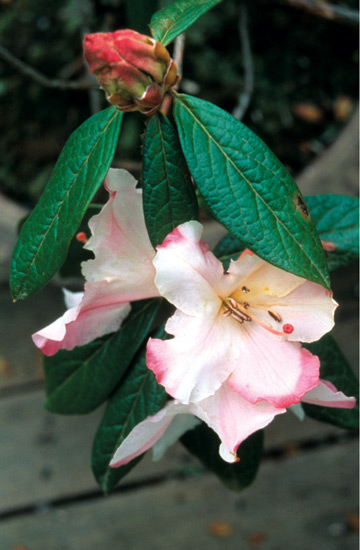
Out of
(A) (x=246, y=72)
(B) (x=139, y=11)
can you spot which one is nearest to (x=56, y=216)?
(B) (x=139, y=11)

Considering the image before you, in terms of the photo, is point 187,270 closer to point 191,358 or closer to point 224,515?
point 191,358

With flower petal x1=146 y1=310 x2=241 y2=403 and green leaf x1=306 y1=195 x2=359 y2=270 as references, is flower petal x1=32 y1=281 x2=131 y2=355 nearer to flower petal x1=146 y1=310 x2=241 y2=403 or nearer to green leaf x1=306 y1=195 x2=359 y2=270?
flower petal x1=146 y1=310 x2=241 y2=403

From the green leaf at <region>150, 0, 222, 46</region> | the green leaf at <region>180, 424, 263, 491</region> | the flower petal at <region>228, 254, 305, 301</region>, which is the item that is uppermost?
the green leaf at <region>150, 0, 222, 46</region>

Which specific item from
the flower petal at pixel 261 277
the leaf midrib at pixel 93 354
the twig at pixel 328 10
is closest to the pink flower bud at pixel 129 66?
the flower petal at pixel 261 277

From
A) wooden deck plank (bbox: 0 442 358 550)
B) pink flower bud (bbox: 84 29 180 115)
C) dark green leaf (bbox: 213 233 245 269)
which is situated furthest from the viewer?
wooden deck plank (bbox: 0 442 358 550)

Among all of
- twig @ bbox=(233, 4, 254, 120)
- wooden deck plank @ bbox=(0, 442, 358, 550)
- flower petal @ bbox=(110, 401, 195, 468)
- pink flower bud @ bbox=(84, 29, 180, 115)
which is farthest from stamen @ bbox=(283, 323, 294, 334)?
wooden deck plank @ bbox=(0, 442, 358, 550)

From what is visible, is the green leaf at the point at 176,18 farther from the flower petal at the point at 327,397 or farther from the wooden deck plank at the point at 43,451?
the wooden deck plank at the point at 43,451
